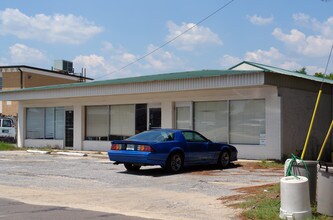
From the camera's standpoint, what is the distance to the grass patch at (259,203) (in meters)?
8.13

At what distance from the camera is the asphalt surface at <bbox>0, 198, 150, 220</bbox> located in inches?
325

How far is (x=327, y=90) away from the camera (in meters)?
22.7

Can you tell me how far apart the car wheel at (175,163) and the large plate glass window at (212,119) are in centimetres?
583

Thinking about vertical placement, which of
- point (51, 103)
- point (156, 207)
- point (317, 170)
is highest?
point (51, 103)

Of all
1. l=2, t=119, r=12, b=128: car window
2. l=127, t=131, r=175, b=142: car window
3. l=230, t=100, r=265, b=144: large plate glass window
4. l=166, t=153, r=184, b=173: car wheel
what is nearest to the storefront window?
l=2, t=119, r=12, b=128: car window

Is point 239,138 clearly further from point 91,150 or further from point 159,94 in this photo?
point 91,150

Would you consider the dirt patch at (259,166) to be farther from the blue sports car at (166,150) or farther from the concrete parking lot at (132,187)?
the blue sports car at (166,150)

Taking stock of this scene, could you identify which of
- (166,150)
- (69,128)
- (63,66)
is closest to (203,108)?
(166,150)

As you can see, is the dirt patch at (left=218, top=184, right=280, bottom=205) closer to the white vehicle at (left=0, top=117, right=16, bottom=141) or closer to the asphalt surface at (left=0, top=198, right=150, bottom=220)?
the asphalt surface at (left=0, top=198, right=150, bottom=220)

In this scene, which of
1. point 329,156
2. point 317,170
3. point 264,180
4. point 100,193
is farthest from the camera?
point 329,156

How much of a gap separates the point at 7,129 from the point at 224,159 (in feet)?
69.7

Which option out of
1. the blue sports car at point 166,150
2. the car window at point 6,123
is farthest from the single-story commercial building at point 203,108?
the car window at point 6,123

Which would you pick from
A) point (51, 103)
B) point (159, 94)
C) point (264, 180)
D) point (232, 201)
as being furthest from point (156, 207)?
point (51, 103)

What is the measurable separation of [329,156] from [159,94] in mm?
8493
